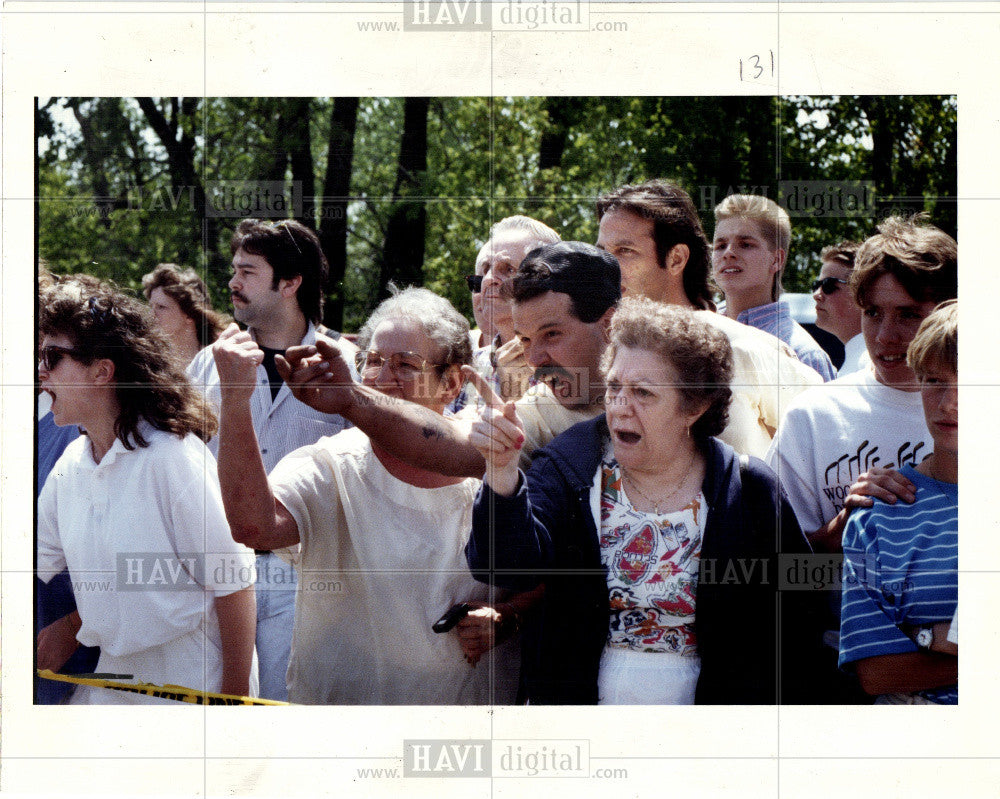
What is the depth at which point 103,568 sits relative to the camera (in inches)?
156

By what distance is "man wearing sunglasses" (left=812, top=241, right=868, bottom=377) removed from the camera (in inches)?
153

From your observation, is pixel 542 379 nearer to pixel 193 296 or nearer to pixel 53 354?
pixel 193 296

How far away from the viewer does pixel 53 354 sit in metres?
3.98

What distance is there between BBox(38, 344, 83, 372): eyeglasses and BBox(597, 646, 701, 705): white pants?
215 cm

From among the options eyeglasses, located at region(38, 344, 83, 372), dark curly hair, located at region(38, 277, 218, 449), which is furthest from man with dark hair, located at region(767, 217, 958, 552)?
eyeglasses, located at region(38, 344, 83, 372)

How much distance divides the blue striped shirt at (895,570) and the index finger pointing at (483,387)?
1.27 metres

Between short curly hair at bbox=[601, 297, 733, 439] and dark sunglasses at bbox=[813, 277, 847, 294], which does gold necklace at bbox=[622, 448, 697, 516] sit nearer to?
short curly hair at bbox=[601, 297, 733, 439]

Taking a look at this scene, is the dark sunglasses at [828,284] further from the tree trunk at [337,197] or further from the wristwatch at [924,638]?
the tree trunk at [337,197]

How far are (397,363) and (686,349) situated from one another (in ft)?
3.23

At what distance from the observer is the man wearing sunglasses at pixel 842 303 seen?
388 centimetres

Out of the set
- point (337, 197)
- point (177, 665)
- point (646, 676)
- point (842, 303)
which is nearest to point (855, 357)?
point (842, 303)

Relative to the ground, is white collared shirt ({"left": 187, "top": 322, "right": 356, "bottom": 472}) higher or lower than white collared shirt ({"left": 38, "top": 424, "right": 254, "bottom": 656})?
higher

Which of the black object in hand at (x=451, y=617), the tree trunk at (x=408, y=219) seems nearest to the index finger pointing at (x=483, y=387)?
the tree trunk at (x=408, y=219)
